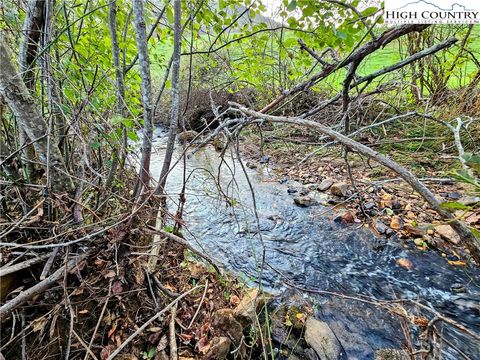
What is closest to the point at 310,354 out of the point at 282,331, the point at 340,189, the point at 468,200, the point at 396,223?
the point at 282,331

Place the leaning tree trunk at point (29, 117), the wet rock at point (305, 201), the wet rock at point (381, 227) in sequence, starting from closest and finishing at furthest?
the leaning tree trunk at point (29, 117)
the wet rock at point (381, 227)
the wet rock at point (305, 201)

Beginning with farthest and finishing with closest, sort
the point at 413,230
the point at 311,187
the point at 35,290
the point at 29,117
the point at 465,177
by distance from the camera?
the point at 311,187 → the point at 413,230 → the point at 29,117 → the point at 35,290 → the point at 465,177

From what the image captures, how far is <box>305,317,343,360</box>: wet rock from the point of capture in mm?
1635

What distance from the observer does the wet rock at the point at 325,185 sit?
3808mm

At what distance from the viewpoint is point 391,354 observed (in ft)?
5.16

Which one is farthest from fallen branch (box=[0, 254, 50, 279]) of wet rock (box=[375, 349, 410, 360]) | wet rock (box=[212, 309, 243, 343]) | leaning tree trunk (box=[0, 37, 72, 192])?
wet rock (box=[375, 349, 410, 360])

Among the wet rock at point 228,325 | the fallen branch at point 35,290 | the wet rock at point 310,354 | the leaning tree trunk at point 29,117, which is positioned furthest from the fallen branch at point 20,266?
the wet rock at point 310,354

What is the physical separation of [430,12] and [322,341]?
10.2 feet

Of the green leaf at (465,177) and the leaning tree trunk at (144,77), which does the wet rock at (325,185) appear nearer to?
the leaning tree trunk at (144,77)

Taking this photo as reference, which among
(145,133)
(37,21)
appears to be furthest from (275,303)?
(37,21)

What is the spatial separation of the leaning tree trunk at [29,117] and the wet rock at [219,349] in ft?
4.33

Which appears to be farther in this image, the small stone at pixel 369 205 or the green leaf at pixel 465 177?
the small stone at pixel 369 205

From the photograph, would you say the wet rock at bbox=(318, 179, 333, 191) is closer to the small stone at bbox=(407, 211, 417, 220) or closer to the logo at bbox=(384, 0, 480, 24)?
the small stone at bbox=(407, 211, 417, 220)

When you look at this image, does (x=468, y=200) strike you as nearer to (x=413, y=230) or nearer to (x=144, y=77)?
(x=413, y=230)
